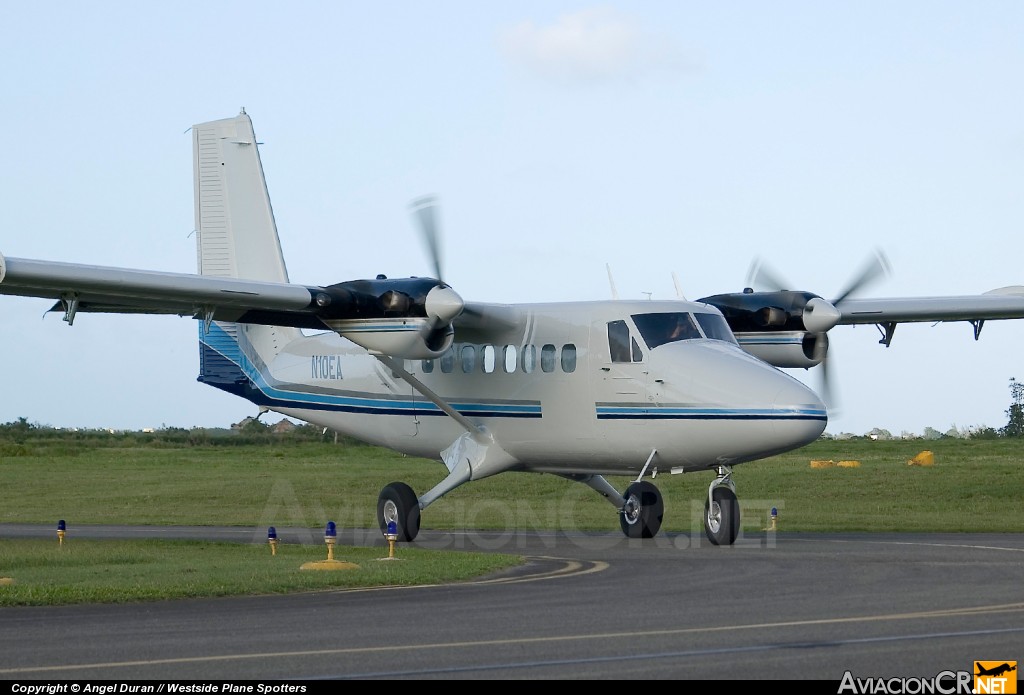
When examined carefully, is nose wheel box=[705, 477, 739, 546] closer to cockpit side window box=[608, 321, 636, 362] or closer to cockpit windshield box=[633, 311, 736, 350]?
cockpit windshield box=[633, 311, 736, 350]

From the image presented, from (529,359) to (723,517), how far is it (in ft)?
14.2

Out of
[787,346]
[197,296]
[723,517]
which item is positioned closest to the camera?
[723,517]

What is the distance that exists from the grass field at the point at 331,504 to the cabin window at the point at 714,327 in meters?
5.07

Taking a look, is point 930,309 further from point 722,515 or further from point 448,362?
point 448,362

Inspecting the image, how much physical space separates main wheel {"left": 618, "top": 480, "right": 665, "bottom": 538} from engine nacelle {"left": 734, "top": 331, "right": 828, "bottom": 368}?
10.3 feet

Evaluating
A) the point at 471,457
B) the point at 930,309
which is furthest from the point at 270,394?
Answer: the point at 930,309

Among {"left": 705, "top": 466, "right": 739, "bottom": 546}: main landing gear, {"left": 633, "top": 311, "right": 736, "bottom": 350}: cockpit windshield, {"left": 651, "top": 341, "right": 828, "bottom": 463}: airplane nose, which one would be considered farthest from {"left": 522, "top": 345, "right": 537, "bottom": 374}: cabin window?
{"left": 705, "top": 466, "right": 739, "bottom": 546}: main landing gear

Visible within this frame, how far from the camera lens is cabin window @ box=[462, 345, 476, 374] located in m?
24.0

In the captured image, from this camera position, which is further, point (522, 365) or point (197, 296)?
point (522, 365)

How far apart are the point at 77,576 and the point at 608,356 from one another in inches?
343

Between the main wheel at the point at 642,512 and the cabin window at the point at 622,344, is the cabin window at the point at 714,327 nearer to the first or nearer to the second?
the cabin window at the point at 622,344

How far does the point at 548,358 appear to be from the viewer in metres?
22.9

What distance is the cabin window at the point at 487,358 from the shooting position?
2373cm

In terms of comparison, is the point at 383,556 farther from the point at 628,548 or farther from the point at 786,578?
the point at 786,578
